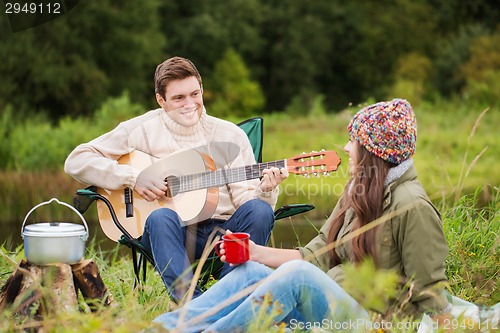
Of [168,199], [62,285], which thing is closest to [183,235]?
[168,199]

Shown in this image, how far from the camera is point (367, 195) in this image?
8.51 ft

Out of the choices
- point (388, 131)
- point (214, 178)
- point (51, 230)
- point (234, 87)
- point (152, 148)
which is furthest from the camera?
point (234, 87)

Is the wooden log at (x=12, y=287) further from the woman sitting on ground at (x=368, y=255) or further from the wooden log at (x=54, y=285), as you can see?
the woman sitting on ground at (x=368, y=255)

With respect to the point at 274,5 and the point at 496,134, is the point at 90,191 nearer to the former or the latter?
the point at 496,134

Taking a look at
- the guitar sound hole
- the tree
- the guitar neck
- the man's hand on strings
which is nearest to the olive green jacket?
the man's hand on strings

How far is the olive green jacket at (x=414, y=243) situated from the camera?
96.4 inches

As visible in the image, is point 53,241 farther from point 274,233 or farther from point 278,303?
point 274,233

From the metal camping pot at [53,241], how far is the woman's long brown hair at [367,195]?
88 cm

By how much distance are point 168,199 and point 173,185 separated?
0.06 metres

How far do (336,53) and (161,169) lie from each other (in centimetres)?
2703

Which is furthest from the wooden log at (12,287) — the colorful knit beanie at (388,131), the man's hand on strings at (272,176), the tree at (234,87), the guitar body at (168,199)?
the tree at (234,87)

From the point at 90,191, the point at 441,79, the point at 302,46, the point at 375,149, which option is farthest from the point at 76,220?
the point at 302,46

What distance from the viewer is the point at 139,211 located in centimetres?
347

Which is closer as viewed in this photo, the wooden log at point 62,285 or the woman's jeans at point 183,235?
the wooden log at point 62,285
